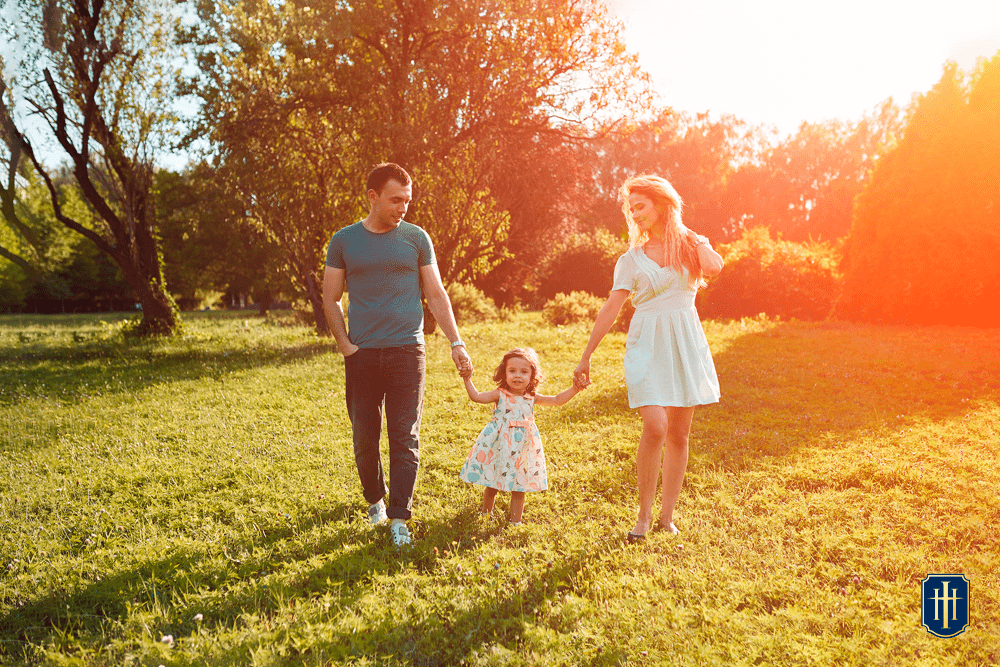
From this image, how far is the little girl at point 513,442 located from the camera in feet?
14.4

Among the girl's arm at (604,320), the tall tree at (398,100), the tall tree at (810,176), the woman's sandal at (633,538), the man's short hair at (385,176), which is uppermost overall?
the tall tree at (810,176)

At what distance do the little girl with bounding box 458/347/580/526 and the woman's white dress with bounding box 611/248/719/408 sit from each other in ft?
2.23

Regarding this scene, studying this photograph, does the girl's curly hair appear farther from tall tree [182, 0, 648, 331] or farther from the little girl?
tall tree [182, 0, 648, 331]

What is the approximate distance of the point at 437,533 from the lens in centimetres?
427

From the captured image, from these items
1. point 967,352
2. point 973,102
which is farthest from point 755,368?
point 973,102

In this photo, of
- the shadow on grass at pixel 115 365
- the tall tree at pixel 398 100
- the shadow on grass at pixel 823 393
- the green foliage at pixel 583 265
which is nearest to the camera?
the shadow on grass at pixel 823 393

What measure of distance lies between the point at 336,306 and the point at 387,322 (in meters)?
0.38

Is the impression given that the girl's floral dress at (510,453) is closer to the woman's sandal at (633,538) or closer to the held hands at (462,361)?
the held hands at (462,361)

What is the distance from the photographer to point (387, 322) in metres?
4.03

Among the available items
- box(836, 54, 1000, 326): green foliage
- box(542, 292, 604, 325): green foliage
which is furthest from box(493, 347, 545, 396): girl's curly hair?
box(542, 292, 604, 325): green foliage

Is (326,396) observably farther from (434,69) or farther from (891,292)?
(891,292)

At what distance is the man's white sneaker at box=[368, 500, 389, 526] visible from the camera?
14.6ft

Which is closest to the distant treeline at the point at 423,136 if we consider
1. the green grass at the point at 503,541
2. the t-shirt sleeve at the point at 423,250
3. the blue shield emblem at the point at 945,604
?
the green grass at the point at 503,541

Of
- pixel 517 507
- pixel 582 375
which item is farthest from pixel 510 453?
pixel 582 375
